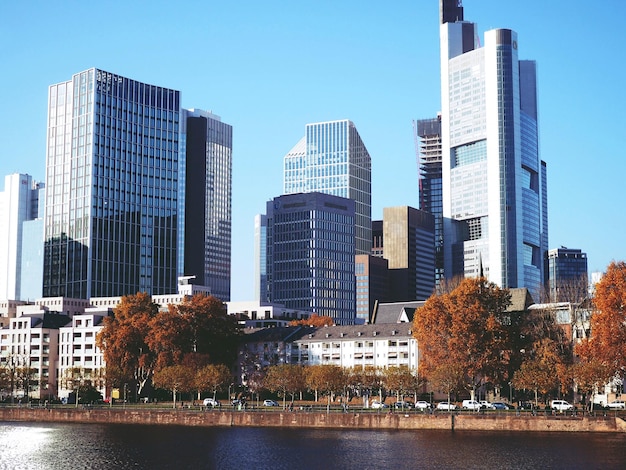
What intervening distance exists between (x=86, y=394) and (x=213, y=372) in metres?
27.2

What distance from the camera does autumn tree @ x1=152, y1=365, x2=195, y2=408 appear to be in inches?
6762

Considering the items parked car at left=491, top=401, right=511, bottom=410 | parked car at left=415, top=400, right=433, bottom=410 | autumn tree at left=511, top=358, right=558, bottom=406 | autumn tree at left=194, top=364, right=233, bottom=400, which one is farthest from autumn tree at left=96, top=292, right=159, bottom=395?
autumn tree at left=511, top=358, right=558, bottom=406

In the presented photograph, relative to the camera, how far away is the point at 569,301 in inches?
6565

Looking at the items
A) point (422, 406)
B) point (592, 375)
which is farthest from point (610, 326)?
point (422, 406)

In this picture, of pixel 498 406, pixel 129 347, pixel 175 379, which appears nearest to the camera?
pixel 498 406

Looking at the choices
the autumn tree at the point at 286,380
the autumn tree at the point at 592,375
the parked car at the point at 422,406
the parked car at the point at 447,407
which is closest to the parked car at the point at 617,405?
the autumn tree at the point at 592,375

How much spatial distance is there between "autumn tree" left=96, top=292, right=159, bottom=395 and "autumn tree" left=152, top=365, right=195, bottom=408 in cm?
1114

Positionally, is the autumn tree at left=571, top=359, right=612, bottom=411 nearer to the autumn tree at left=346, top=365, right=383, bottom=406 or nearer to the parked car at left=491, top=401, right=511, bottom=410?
the parked car at left=491, top=401, right=511, bottom=410

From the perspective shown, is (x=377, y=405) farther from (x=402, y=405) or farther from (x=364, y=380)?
(x=364, y=380)

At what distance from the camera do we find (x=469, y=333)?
155m

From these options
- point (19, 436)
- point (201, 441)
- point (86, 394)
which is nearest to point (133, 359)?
point (86, 394)

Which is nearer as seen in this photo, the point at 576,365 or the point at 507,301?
the point at 576,365

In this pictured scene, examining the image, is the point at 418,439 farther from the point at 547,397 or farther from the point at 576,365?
the point at 547,397

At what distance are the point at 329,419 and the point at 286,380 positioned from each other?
96.1ft
